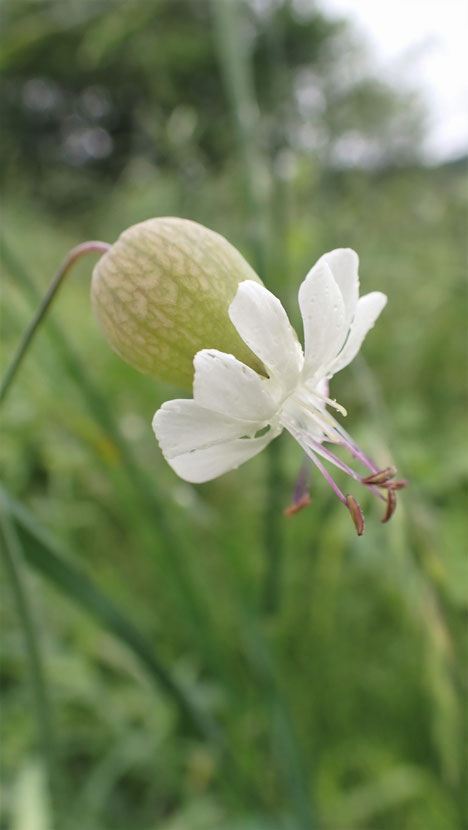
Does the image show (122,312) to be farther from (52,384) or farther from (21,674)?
(21,674)

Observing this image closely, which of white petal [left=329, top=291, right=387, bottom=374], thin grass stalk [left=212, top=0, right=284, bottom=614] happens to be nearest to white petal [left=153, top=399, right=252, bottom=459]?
white petal [left=329, top=291, right=387, bottom=374]

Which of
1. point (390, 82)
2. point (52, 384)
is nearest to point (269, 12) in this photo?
point (52, 384)

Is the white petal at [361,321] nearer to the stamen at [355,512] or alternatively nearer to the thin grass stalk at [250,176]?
the stamen at [355,512]

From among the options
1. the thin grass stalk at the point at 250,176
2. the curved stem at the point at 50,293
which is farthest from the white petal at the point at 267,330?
the thin grass stalk at the point at 250,176

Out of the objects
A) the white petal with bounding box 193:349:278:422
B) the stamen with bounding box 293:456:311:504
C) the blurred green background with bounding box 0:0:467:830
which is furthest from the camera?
the blurred green background with bounding box 0:0:467:830

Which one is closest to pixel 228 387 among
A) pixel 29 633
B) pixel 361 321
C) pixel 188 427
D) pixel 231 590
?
pixel 188 427

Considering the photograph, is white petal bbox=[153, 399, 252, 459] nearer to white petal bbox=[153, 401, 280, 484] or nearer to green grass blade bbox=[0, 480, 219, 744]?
white petal bbox=[153, 401, 280, 484]

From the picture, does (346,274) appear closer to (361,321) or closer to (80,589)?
(361,321)
